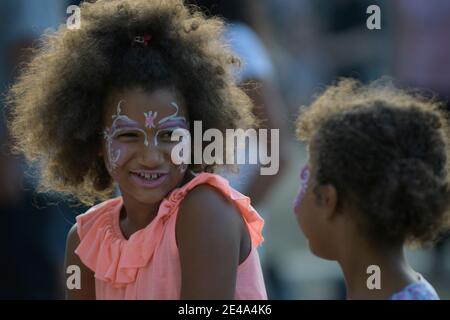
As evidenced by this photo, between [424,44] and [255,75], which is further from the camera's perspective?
[424,44]

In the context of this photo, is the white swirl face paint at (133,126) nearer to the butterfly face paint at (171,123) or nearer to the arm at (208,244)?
the butterfly face paint at (171,123)

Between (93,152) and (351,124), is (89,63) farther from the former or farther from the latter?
(351,124)

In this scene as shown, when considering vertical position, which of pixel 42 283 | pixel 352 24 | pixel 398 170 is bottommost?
pixel 42 283

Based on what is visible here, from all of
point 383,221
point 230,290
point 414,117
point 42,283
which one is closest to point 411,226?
point 383,221

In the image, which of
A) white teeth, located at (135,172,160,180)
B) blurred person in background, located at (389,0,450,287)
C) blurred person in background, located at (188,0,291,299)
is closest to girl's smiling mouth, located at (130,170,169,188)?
white teeth, located at (135,172,160,180)

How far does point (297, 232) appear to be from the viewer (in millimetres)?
8273

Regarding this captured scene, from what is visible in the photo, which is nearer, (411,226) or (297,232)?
(411,226)

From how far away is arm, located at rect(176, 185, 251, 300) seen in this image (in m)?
3.31

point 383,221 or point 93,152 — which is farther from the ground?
point 93,152

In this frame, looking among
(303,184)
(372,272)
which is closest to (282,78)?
(303,184)

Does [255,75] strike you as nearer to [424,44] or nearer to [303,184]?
[303,184]

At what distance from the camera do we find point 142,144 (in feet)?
11.7

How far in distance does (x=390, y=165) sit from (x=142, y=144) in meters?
0.88

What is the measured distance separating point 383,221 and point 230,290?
0.54 metres
